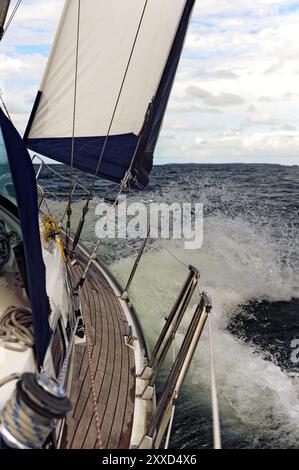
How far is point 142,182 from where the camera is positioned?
5.70m

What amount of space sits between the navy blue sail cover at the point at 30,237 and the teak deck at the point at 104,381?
0.77 meters

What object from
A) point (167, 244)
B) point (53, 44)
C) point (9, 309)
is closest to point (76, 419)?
point (9, 309)

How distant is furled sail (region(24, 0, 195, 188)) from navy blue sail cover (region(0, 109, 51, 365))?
1833 mm

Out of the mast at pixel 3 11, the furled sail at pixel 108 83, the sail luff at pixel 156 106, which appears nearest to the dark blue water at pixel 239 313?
the sail luff at pixel 156 106

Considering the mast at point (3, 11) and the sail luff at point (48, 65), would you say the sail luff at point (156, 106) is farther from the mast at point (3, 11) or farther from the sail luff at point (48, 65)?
the mast at point (3, 11)

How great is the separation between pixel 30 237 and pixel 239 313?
6.07 m

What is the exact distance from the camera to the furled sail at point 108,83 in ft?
15.9

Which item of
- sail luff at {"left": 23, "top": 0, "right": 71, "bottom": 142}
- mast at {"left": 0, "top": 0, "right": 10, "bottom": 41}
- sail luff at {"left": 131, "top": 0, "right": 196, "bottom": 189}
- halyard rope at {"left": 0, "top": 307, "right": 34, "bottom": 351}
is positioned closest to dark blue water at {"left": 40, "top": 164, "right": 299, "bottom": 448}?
sail luff at {"left": 131, "top": 0, "right": 196, "bottom": 189}

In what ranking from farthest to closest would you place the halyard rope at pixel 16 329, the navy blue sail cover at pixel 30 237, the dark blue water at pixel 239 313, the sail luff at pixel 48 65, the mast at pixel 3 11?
the sail luff at pixel 48 65
the dark blue water at pixel 239 313
the mast at pixel 3 11
the halyard rope at pixel 16 329
the navy blue sail cover at pixel 30 237

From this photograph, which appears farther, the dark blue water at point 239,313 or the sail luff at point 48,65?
the sail luff at point 48,65

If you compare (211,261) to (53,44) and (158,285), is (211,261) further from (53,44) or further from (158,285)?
(53,44)

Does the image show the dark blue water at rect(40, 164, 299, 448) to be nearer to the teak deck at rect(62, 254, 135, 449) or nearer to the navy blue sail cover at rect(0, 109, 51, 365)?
the teak deck at rect(62, 254, 135, 449)
